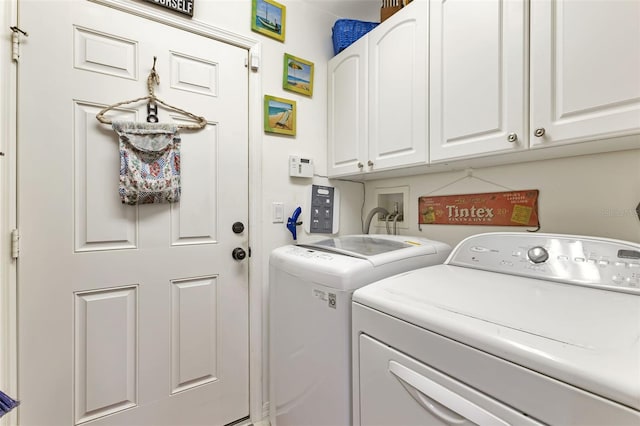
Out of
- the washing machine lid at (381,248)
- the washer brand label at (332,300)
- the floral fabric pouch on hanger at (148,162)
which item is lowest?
the washer brand label at (332,300)

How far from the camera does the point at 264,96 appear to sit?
161cm

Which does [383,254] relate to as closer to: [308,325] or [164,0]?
[308,325]

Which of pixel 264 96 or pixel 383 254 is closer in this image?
pixel 383 254

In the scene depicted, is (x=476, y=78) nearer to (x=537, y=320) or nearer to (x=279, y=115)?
(x=537, y=320)

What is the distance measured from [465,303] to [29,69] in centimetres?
177

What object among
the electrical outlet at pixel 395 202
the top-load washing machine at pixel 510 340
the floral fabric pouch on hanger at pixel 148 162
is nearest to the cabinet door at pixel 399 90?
the electrical outlet at pixel 395 202

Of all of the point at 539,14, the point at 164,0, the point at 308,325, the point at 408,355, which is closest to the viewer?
the point at 408,355

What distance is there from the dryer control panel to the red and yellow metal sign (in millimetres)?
246

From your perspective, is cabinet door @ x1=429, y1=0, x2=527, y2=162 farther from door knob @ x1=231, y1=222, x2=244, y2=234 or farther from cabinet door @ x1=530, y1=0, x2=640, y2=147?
door knob @ x1=231, y1=222, x2=244, y2=234

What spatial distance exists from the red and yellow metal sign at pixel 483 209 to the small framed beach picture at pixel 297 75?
100 cm

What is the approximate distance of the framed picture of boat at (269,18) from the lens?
155 cm

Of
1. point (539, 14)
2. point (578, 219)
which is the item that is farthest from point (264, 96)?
point (578, 219)

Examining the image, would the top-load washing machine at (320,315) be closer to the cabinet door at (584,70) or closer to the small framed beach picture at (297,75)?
the cabinet door at (584,70)

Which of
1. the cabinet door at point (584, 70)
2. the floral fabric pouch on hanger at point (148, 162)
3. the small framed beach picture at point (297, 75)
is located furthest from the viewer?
the small framed beach picture at point (297, 75)
